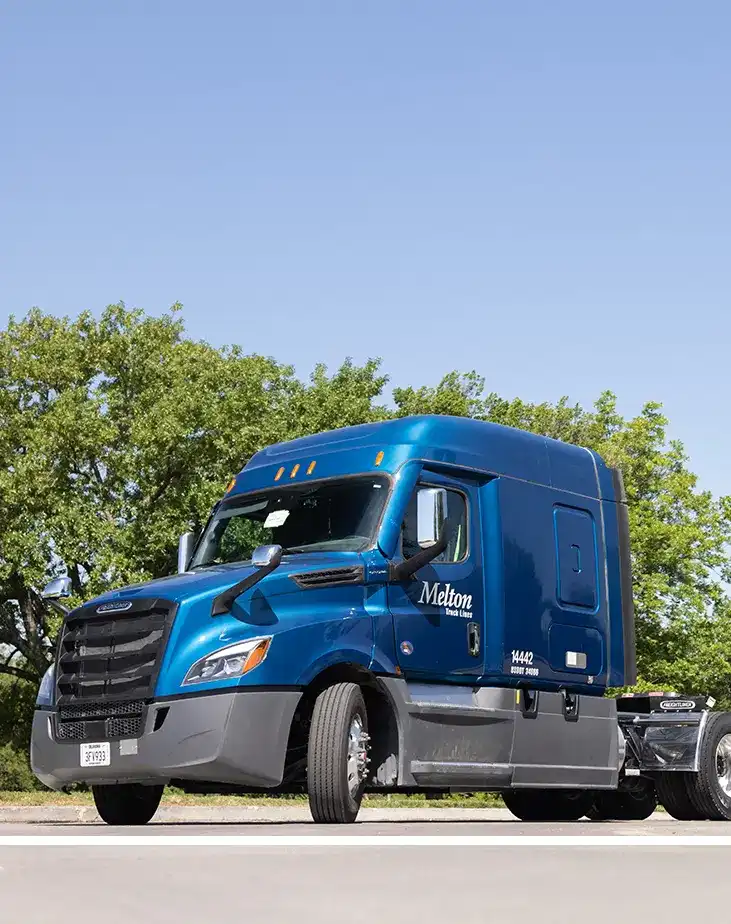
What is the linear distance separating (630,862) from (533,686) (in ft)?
19.9

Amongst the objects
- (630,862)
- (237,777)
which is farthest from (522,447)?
(630,862)

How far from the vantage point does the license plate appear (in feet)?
39.4

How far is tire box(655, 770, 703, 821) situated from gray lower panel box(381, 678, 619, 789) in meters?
1.13

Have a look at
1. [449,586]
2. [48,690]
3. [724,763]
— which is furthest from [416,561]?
[724,763]

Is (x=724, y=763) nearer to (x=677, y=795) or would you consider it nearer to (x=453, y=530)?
(x=677, y=795)

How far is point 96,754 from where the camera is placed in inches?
476

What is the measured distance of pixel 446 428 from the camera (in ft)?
45.6

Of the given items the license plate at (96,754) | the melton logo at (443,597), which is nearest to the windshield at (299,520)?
the melton logo at (443,597)

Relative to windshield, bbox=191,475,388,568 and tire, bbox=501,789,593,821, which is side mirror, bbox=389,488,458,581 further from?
tire, bbox=501,789,593,821

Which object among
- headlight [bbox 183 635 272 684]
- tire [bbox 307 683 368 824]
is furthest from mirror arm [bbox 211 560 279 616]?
tire [bbox 307 683 368 824]

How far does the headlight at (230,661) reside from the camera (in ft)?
37.9

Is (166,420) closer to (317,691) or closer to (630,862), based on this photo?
(317,691)

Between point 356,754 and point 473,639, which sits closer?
point 356,754

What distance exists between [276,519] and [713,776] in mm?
5862
